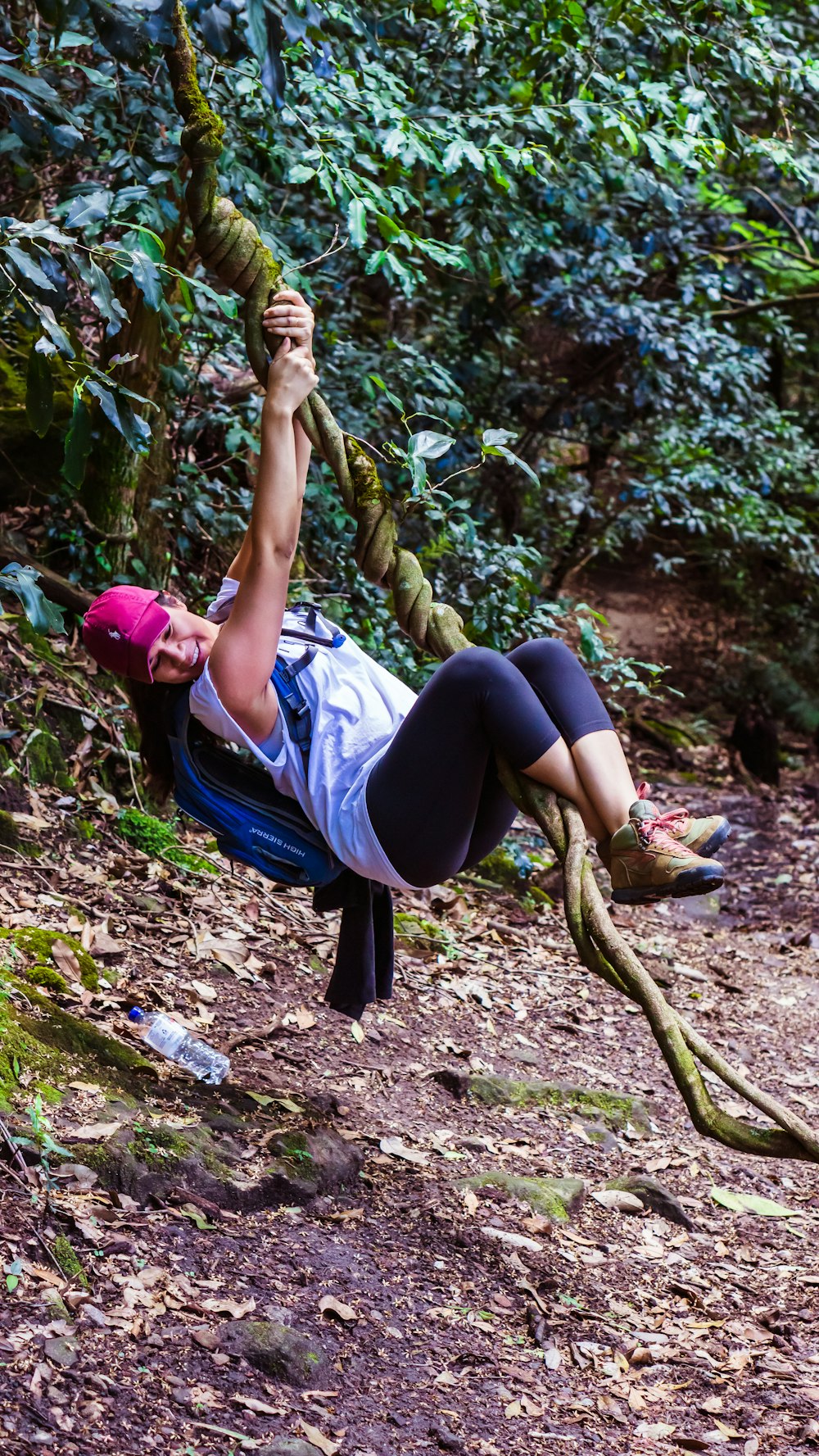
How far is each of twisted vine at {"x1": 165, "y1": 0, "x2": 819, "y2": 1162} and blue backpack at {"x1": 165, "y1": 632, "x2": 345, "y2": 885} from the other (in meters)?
0.34

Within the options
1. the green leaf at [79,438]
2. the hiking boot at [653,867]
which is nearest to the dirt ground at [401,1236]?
the hiking boot at [653,867]

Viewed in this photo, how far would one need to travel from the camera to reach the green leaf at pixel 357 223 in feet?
11.4

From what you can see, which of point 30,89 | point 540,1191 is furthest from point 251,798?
point 30,89

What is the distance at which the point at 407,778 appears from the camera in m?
2.89

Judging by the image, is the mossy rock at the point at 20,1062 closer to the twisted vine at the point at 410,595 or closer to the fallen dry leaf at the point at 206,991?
the fallen dry leaf at the point at 206,991

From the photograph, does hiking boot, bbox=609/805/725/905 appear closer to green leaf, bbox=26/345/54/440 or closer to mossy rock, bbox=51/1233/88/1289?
mossy rock, bbox=51/1233/88/1289

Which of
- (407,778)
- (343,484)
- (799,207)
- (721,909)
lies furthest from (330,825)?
(799,207)

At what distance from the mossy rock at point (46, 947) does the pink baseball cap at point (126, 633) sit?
972 mm

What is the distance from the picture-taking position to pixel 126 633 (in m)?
2.81

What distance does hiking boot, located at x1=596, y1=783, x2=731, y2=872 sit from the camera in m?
2.62

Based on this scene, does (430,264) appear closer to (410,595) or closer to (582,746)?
(410,595)

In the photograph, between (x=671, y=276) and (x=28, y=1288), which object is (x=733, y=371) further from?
(x=28, y=1288)

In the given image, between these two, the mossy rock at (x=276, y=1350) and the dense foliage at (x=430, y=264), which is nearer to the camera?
the mossy rock at (x=276, y=1350)

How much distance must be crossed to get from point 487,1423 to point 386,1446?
273 mm
